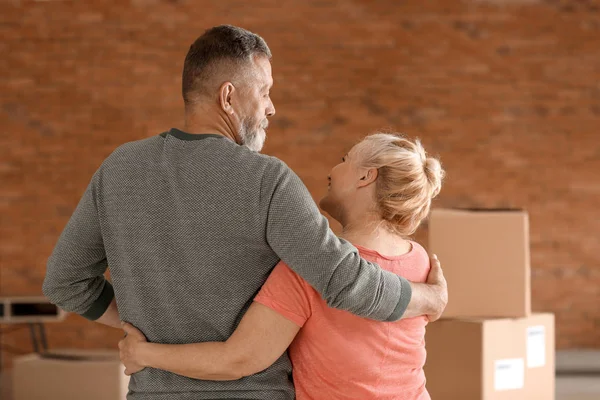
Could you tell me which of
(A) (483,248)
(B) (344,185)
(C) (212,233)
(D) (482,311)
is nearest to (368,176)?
(B) (344,185)

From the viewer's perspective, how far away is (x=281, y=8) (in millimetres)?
5793

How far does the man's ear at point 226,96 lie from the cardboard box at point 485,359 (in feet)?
5.70

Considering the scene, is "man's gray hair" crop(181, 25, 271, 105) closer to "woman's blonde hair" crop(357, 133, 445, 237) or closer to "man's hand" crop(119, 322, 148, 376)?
"woman's blonde hair" crop(357, 133, 445, 237)

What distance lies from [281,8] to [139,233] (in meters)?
4.74

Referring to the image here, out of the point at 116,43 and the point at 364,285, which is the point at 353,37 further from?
the point at 364,285

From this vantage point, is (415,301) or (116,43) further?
(116,43)

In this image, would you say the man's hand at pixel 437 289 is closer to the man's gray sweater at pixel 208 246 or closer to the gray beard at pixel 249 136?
the man's gray sweater at pixel 208 246

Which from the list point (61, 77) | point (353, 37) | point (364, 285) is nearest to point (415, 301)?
point (364, 285)

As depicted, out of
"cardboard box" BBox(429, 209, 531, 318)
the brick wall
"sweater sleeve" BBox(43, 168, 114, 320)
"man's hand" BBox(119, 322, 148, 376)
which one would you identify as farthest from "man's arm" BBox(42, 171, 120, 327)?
the brick wall

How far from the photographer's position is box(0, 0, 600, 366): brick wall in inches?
228

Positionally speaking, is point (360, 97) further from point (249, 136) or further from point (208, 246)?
point (208, 246)

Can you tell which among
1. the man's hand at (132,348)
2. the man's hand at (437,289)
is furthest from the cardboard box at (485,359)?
the man's hand at (132,348)

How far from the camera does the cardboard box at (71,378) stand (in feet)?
11.6

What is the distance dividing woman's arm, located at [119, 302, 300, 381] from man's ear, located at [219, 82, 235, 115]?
0.35 m
